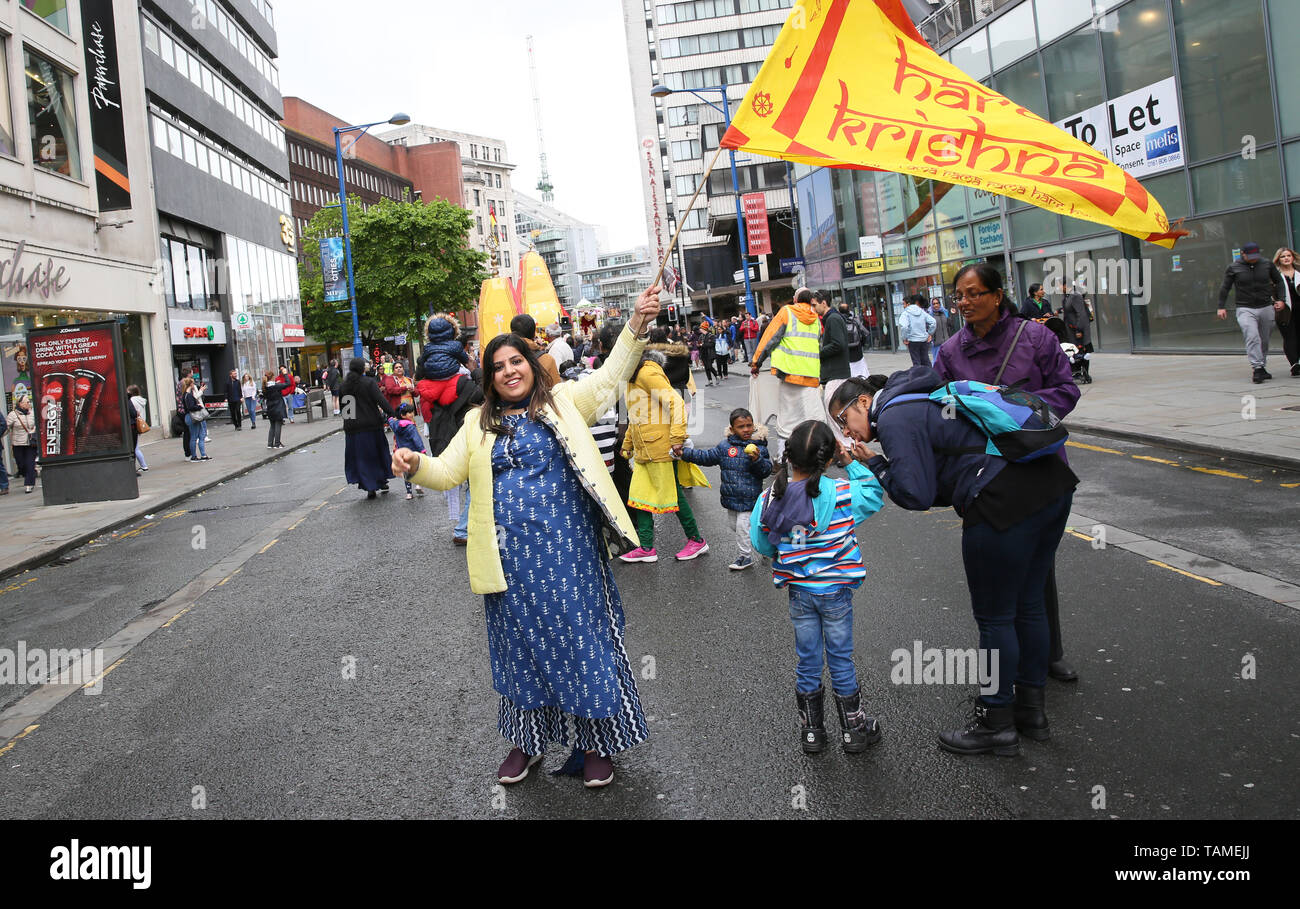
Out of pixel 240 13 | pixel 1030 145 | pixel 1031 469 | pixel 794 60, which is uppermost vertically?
pixel 240 13

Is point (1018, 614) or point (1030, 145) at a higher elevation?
point (1030, 145)

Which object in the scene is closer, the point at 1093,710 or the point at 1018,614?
the point at 1018,614

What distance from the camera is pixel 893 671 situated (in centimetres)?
521

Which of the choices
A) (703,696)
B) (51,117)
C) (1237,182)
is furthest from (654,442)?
(51,117)

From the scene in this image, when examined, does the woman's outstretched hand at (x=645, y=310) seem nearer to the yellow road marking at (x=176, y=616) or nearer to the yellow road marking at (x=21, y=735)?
the yellow road marking at (x=21, y=735)

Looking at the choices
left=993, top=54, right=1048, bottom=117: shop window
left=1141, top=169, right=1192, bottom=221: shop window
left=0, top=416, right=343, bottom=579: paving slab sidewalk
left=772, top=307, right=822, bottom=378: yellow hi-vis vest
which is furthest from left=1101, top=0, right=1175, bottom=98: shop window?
left=0, top=416, right=343, bottom=579: paving slab sidewalk

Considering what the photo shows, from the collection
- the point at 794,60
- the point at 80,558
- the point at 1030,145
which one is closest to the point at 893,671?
the point at 1030,145

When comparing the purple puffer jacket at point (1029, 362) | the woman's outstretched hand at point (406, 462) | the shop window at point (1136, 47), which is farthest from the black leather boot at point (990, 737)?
the shop window at point (1136, 47)

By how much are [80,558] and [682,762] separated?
9.37 metres

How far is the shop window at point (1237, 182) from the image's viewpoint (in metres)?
17.8

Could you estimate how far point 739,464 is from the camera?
730 centimetres

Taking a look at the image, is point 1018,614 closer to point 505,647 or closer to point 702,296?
point 505,647

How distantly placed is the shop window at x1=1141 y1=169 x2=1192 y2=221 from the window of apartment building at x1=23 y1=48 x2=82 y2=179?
73.4ft
